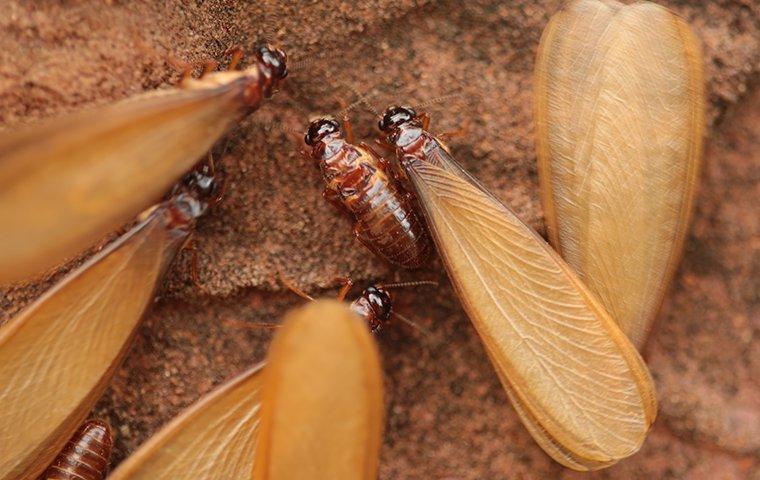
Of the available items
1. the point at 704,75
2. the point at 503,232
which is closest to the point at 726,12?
the point at 704,75

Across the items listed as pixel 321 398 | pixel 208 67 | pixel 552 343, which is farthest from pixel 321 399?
pixel 208 67

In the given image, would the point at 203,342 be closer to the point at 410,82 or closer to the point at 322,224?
the point at 322,224

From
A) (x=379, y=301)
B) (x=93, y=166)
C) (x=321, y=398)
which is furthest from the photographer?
(x=379, y=301)

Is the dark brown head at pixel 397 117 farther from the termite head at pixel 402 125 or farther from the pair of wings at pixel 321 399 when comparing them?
the pair of wings at pixel 321 399

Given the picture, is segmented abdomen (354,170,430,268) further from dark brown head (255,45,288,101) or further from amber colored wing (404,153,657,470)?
dark brown head (255,45,288,101)

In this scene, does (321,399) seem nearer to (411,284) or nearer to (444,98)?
(411,284)

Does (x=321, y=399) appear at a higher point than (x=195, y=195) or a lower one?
lower
